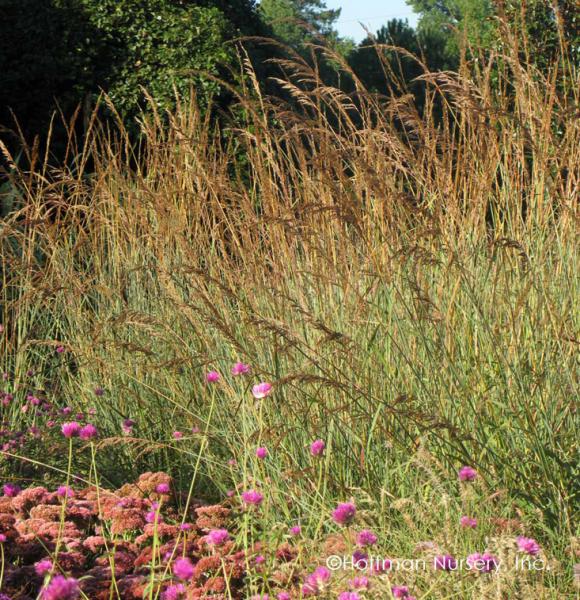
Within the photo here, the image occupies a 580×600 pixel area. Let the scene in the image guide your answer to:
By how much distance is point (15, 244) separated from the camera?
19.7 feet

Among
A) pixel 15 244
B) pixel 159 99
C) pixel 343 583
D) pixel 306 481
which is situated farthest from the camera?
pixel 159 99

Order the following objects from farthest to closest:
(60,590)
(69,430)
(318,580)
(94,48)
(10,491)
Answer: (94,48), (10,491), (69,430), (318,580), (60,590)

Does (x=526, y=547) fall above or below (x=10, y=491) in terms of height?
above

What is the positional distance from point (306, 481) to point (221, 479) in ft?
1.29

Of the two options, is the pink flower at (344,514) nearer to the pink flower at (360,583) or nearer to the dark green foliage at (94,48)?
the pink flower at (360,583)

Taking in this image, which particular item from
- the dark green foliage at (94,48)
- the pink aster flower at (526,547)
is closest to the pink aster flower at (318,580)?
the pink aster flower at (526,547)

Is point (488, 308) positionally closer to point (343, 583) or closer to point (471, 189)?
point (471, 189)

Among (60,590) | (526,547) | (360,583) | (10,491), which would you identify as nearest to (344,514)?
(360,583)

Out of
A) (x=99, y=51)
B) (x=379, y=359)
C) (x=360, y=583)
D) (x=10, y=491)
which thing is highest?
(x=99, y=51)

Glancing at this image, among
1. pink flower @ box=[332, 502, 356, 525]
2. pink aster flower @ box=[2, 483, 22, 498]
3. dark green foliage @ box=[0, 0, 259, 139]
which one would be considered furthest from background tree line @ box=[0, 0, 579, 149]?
pink flower @ box=[332, 502, 356, 525]

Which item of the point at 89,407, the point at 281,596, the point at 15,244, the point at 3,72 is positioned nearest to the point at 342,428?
the point at 281,596

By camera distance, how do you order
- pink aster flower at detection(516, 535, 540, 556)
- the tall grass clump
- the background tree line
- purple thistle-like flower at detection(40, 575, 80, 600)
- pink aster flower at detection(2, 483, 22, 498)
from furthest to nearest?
→ the background tree line < pink aster flower at detection(2, 483, 22, 498) < the tall grass clump < pink aster flower at detection(516, 535, 540, 556) < purple thistle-like flower at detection(40, 575, 80, 600)

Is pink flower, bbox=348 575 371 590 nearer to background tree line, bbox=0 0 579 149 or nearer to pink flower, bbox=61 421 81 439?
pink flower, bbox=61 421 81 439

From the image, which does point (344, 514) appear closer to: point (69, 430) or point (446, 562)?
point (446, 562)
